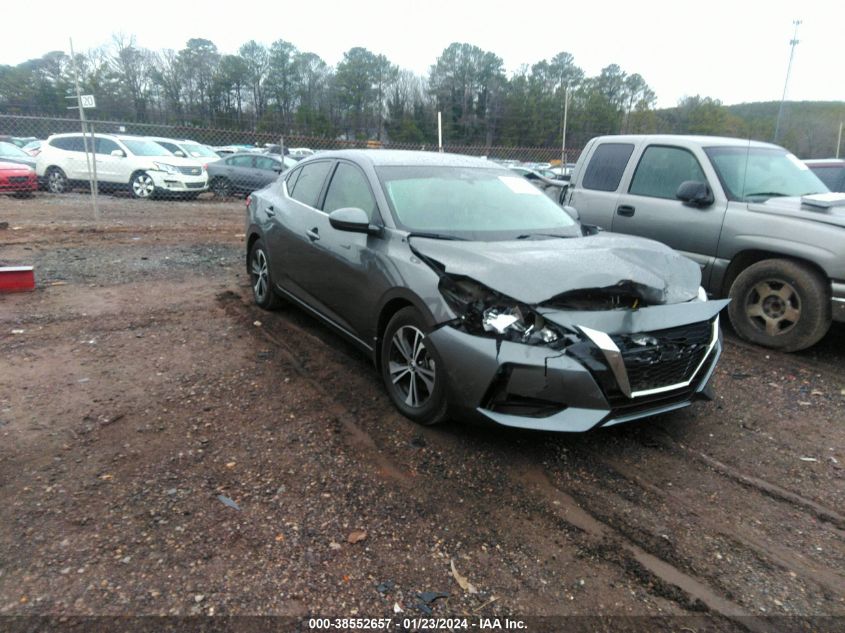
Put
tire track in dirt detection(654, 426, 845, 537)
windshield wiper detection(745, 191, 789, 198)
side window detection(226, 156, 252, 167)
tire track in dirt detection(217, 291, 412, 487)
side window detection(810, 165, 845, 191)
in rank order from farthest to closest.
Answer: side window detection(226, 156, 252, 167), side window detection(810, 165, 845, 191), windshield wiper detection(745, 191, 789, 198), tire track in dirt detection(217, 291, 412, 487), tire track in dirt detection(654, 426, 845, 537)

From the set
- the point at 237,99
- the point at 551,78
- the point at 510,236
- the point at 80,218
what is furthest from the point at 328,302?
the point at 237,99

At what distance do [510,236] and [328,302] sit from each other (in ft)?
4.96

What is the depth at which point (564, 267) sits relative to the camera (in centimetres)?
337

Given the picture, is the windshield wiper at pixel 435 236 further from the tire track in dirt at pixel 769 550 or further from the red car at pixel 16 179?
the red car at pixel 16 179

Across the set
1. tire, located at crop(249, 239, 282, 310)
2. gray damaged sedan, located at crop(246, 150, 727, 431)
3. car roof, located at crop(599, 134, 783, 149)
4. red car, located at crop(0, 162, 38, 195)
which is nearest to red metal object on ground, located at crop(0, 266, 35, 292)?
tire, located at crop(249, 239, 282, 310)

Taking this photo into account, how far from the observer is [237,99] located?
5553cm

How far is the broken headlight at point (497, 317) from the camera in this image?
122 inches

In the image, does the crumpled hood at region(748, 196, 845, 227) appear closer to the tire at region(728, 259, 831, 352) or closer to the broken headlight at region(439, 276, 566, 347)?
the tire at region(728, 259, 831, 352)

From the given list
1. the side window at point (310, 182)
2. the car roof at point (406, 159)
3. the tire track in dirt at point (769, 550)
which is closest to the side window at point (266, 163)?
the side window at point (310, 182)

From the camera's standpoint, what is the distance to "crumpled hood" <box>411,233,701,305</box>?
321cm

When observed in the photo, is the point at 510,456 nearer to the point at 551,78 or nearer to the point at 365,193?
the point at 365,193

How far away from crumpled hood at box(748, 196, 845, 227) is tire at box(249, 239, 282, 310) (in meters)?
4.49

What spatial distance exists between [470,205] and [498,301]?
1.31 m

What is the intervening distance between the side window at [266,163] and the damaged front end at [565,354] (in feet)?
48.3
